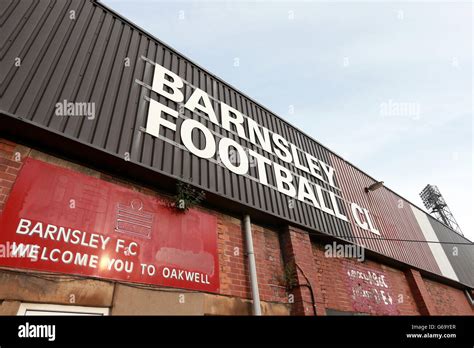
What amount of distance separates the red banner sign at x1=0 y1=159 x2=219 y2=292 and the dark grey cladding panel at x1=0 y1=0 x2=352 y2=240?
0.62 metres

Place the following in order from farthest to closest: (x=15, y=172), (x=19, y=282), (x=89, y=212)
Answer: (x=89, y=212), (x=15, y=172), (x=19, y=282)

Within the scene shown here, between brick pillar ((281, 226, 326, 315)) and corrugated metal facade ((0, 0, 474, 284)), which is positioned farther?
brick pillar ((281, 226, 326, 315))

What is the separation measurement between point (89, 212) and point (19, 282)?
43.4 inches

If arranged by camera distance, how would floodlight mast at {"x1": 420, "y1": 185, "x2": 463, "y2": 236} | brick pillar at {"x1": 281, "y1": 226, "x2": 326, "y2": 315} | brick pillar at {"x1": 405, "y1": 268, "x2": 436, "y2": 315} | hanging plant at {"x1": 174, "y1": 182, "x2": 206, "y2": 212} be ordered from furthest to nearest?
floodlight mast at {"x1": 420, "y1": 185, "x2": 463, "y2": 236}, brick pillar at {"x1": 405, "y1": 268, "x2": 436, "y2": 315}, brick pillar at {"x1": 281, "y1": 226, "x2": 326, "y2": 315}, hanging plant at {"x1": 174, "y1": 182, "x2": 206, "y2": 212}

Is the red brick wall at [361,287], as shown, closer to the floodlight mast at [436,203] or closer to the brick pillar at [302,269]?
the brick pillar at [302,269]

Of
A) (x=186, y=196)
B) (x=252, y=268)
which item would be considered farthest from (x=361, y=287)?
(x=186, y=196)

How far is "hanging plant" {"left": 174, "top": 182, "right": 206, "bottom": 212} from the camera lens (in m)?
4.86

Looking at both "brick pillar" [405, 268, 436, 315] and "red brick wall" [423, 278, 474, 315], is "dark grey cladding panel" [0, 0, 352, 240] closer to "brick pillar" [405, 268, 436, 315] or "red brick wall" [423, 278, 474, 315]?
"brick pillar" [405, 268, 436, 315]

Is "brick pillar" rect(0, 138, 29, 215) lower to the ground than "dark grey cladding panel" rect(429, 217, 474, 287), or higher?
lower

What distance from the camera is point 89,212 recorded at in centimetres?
390

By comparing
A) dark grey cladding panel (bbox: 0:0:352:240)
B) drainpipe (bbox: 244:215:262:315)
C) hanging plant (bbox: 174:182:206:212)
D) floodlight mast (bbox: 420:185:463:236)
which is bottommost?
drainpipe (bbox: 244:215:262:315)

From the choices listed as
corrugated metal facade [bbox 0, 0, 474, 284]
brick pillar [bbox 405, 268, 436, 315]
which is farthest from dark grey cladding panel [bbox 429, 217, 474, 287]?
corrugated metal facade [bbox 0, 0, 474, 284]

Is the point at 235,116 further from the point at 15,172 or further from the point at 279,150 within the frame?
the point at 15,172

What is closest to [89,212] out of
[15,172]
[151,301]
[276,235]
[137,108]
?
[15,172]
